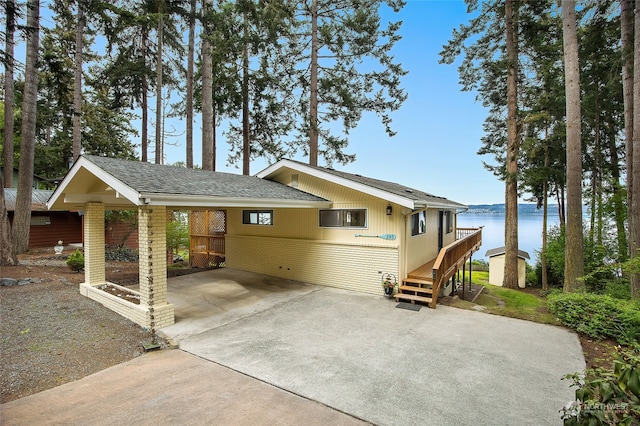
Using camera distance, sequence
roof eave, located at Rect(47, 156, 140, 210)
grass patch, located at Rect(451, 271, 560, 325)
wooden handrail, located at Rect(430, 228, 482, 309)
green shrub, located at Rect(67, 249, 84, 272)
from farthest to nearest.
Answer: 1. green shrub, located at Rect(67, 249, 84, 272)
2. wooden handrail, located at Rect(430, 228, 482, 309)
3. grass patch, located at Rect(451, 271, 560, 325)
4. roof eave, located at Rect(47, 156, 140, 210)

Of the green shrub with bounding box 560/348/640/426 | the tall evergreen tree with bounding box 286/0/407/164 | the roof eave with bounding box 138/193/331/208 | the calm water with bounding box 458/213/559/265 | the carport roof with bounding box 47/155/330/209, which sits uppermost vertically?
the tall evergreen tree with bounding box 286/0/407/164

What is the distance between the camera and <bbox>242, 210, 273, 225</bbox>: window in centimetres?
1055

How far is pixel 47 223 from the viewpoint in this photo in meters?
16.7

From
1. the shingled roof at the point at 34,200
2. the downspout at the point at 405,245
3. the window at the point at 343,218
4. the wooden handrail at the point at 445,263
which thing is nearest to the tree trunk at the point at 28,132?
the shingled roof at the point at 34,200

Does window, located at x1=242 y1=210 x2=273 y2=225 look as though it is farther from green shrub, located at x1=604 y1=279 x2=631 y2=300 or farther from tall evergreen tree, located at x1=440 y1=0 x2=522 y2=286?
green shrub, located at x1=604 y1=279 x2=631 y2=300

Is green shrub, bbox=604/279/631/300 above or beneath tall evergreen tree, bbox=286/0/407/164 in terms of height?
beneath

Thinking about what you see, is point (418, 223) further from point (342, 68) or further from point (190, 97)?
point (190, 97)

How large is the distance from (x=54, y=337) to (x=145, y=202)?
2794 mm

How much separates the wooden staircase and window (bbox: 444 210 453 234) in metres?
6.44

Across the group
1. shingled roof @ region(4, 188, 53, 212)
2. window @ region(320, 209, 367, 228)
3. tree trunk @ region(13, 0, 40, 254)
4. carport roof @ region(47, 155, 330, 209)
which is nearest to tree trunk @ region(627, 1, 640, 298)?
window @ region(320, 209, 367, 228)

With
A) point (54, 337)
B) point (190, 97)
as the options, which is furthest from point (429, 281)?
point (190, 97)

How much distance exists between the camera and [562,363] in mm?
4324

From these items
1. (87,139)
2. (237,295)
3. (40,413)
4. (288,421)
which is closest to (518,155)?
(237,295)

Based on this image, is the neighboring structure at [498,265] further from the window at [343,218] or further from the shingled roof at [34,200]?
the shingled roof at [34,200]
